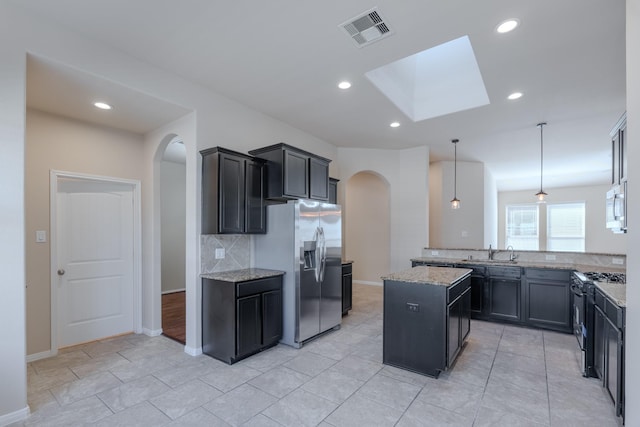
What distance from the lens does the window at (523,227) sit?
33.6 ft

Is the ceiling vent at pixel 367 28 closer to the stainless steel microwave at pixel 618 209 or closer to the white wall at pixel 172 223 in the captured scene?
the stainless steel microwave at pixel 618 209

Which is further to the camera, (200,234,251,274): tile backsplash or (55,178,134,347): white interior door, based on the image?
(55,178,134,347): white interior door

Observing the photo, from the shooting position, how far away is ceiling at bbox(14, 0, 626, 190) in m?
2.40

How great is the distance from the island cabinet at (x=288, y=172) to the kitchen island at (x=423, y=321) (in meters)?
A: 1.66

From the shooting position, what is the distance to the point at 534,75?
3.34m

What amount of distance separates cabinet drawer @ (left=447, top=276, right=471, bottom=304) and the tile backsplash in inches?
96.3

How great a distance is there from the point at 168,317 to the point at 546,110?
6389 millimetres

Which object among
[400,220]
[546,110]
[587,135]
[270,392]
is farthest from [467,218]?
[270,392]

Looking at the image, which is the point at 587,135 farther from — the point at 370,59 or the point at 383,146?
the point at 370,59

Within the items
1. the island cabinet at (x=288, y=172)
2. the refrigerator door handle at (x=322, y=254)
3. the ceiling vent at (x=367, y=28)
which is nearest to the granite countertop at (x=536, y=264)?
the refrigerator door handle at (x=322, y=254)

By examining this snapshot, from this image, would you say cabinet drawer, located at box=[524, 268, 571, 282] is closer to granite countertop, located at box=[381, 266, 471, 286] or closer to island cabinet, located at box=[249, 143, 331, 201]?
granite countertop, located at box=[381, 266, 471, 286]

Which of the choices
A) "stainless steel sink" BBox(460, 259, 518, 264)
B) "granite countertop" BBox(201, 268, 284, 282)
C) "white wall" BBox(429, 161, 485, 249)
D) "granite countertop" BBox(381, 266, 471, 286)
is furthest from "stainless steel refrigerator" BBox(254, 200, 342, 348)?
"white wall" BBox(429, 161, 485, 249)

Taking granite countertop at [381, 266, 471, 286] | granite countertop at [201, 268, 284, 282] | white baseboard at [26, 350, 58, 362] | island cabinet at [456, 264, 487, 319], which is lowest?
Answer: white baseboard at [26, 350, 58, 362]

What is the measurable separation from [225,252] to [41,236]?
197 centimetres
